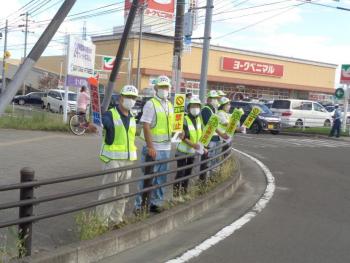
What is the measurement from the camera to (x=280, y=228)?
788 cm

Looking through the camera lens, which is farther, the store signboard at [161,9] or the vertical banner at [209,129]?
the store signboard at [161,9]

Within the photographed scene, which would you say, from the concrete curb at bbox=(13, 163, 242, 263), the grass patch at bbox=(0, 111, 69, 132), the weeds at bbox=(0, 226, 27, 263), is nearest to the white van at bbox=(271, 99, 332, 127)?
the grass patch at bbox=(0, 111, 69, 132)

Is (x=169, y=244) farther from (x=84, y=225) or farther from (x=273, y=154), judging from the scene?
(x=273, y=154)

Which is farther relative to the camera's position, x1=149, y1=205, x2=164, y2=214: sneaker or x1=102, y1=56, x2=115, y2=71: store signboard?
x1=102, y1=56, x2=115, y2=71: store signboard

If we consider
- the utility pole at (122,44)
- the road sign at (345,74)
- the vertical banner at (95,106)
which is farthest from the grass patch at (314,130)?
the vertical banner at (95,106)

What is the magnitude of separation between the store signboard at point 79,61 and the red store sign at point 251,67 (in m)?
38.7

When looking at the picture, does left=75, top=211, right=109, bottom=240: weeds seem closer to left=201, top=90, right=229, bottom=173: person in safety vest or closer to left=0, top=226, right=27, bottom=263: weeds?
left=0, top=226, right=27, bottom=263: weeds

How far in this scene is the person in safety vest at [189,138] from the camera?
8842 millimetres

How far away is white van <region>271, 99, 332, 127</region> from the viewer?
32.2 meters

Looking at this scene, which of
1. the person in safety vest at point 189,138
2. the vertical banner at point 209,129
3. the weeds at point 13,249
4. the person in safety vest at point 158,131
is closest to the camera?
the weeds at point 13,249

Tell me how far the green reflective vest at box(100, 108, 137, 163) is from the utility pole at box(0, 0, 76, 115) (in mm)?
1129

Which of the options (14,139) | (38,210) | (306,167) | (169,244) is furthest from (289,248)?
(14,139)

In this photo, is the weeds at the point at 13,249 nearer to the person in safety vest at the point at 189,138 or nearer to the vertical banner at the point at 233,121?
the person in safety vest at the point at 189,138

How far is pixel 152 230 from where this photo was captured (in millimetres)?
6902
